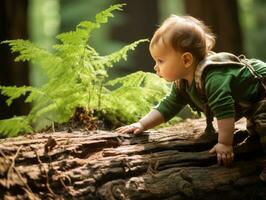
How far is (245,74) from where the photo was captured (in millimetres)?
2908

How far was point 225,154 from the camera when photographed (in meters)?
2.73

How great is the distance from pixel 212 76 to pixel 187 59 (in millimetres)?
226

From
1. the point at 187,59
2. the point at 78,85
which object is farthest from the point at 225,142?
the point at 78,85

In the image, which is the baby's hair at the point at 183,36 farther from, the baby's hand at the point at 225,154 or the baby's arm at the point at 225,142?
the baby's hand at the point at 225,154

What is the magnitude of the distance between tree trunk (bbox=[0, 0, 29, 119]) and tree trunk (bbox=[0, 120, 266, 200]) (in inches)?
126

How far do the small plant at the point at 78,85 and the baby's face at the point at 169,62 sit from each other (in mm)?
595

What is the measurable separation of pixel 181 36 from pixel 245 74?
0.51 metres

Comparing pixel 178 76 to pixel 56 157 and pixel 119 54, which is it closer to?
pixel 119 54

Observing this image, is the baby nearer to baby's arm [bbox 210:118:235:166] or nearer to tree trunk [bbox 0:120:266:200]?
baby's arm [bbox 210:118:235:166]

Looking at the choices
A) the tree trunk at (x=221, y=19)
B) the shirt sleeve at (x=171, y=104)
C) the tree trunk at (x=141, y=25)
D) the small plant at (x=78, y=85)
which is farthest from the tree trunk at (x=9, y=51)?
the tree trunk at (x=141, y=25)

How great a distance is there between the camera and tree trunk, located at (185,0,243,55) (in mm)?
6030

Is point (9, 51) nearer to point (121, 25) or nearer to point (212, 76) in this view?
point (212, 76)

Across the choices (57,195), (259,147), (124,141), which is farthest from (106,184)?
(259,147)

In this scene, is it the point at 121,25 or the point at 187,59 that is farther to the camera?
the point at 121,25
